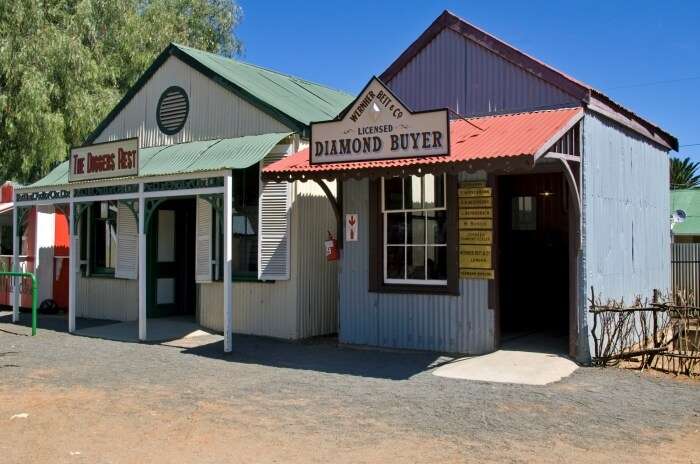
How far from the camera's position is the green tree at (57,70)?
827 inches

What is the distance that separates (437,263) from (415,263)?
0.39 meters

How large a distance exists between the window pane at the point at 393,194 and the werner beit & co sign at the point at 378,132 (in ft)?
4.01

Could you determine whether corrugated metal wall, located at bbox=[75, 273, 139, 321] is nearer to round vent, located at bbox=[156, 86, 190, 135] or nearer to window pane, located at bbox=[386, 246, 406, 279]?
round vent, located at bbox=[156, 86, 190, 135]

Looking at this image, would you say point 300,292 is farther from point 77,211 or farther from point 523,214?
point 77,211

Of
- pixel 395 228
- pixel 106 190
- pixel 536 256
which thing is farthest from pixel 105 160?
pixel 536 256

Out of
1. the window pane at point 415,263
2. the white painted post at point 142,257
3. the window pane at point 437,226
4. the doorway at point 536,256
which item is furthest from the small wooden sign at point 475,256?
the white painted post at point 142,257

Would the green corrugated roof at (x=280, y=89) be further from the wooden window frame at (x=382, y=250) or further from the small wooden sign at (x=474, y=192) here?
the small wooden sign at (x=474, y=192)

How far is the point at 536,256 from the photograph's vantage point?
13000mm

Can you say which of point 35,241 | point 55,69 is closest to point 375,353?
point 35,241

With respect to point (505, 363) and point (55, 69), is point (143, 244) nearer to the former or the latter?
point (505, 363)

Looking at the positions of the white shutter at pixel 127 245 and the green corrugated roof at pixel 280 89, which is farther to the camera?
the white shutter at pixel 127 245

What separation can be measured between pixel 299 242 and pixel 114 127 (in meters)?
5.73

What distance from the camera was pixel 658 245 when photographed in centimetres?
1270

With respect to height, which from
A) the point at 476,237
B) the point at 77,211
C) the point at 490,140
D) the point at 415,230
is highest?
the point at 490,140
